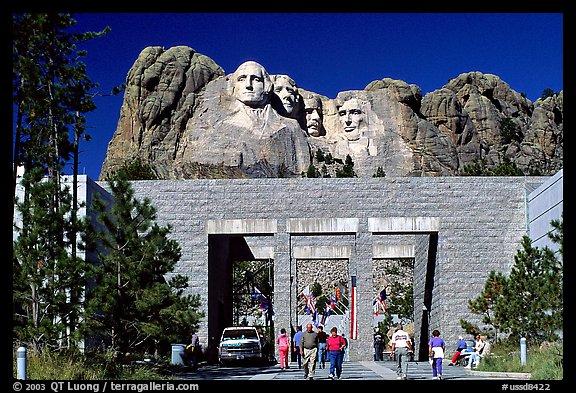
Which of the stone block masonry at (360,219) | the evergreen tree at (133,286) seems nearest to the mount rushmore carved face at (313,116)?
the stone block masonry at (360,219)

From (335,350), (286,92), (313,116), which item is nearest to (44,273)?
(335,350)

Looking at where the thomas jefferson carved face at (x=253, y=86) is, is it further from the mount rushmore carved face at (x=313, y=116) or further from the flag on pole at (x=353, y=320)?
the flag on pole at (x=353, y=320)

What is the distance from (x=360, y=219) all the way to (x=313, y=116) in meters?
58.5

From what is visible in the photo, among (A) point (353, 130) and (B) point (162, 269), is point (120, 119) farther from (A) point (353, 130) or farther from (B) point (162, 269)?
(B) point (162, 269)

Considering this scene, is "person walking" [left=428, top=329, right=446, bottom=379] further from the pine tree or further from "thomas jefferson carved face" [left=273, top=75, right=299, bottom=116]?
"thomas jefferson carved face" [left=273, top=75, right=299, bottom=116]

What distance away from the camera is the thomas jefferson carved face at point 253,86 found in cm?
8569

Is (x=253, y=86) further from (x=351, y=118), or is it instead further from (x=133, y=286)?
(x=133, y=286)

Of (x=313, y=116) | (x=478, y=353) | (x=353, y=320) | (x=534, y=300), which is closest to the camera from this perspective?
(x=534, y=300)

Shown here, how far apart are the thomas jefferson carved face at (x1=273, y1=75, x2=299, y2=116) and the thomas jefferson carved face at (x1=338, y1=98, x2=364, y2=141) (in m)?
6.46

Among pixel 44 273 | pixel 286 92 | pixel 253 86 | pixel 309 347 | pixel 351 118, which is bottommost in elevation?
pixel 309 347

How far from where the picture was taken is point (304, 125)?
9431 cm
